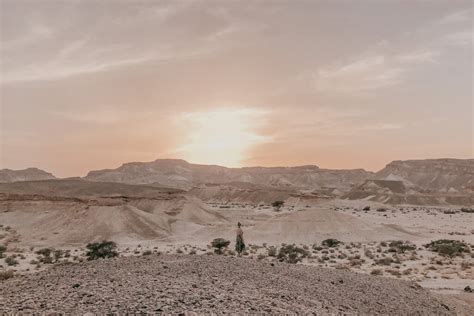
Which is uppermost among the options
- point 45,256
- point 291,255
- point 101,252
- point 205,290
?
point 205,290

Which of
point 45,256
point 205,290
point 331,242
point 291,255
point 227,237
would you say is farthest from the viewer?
point 227,237

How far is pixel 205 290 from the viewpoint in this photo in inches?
509

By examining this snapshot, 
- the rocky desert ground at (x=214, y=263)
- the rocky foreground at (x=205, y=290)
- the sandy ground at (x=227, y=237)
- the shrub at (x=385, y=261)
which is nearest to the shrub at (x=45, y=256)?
the rocky desert ground at (x=214, y=263)

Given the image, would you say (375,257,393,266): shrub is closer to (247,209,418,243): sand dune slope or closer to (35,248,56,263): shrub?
(247,209,418,243): sand dune slope

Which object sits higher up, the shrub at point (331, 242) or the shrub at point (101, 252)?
the shrub at point (101, 252)

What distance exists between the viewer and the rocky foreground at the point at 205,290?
1139cm

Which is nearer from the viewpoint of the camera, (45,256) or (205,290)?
(205,290)

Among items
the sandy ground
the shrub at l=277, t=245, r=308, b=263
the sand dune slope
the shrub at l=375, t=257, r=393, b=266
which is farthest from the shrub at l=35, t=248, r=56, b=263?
the shrub at l=375, t=257, r=393, b=266

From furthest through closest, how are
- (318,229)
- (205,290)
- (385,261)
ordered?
(318,229)
(385,261)
(205,290)

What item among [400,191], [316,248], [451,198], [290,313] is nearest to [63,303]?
[290,313]

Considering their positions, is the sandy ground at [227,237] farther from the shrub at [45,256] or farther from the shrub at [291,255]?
the shrub at [291,255]

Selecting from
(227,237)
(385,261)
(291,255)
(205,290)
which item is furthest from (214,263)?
(227,237)

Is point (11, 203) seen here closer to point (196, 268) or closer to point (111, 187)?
point (111, 187)

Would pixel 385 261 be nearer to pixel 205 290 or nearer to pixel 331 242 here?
pixel 331 242
